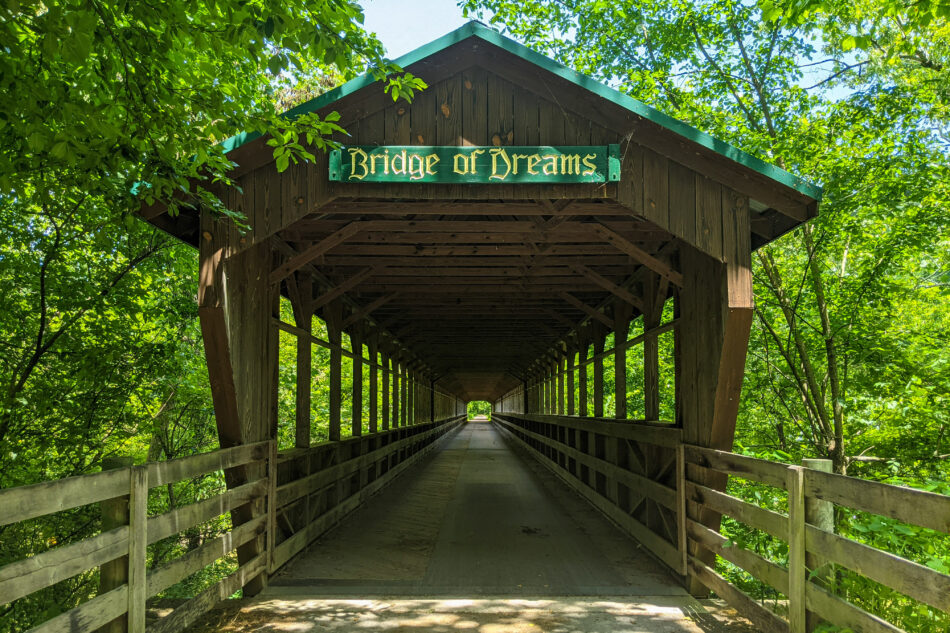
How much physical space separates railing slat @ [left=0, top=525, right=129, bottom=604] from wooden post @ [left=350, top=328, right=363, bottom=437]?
768 centimetres

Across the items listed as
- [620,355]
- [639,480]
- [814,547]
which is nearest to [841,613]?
[814,547]

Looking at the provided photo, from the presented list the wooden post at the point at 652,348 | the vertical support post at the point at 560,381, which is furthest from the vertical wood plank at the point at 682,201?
the vertical support post at the point at 560,381

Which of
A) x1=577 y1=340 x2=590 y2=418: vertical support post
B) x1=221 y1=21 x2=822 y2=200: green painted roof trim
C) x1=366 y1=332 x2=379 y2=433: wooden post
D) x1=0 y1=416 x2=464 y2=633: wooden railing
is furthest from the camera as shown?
x1=577 y1=340 x2=590 y2=418: vertical support post

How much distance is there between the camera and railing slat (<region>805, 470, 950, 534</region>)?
2.60 metres

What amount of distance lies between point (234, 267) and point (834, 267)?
9007 mm

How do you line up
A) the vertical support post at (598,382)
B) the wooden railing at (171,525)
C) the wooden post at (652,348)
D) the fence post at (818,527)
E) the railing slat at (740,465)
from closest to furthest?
the wooden railing at (171,525)
the fence post at (818,527)
the railing slat at (740,465)
the wooden post at (652,348)
the vertical support post at (598,382)

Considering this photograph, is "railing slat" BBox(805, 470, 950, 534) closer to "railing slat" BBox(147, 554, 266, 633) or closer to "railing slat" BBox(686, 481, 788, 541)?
"railing slat" BBox(686, 481, 788, 541)

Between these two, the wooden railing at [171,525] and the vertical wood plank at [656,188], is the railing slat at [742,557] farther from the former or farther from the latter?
the wooden railing at [171,525]

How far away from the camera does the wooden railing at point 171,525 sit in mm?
2701

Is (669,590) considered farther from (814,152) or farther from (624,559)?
(814,152)

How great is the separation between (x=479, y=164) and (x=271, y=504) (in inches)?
129

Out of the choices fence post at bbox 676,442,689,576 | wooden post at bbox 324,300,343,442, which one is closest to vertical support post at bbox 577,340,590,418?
wooden post at bbox 324,300,343,442

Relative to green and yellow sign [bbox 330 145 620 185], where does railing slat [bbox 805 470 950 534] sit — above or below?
below

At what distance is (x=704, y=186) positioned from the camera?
17.1ft
